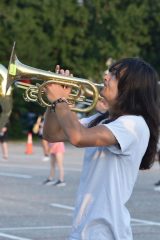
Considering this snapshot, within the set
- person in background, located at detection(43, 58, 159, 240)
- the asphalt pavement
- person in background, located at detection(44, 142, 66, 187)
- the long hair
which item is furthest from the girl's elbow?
person in background, located at detection(44, 142, 66, 187)

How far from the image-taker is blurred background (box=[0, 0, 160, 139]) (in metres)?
37.5

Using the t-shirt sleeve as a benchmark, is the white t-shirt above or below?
below

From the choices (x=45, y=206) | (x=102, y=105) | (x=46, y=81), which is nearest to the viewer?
(x=46, y=81)

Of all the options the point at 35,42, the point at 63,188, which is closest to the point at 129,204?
the point at 63,188

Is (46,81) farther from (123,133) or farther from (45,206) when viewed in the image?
(45,206)

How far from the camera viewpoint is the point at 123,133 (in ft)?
13.1

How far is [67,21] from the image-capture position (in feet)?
131

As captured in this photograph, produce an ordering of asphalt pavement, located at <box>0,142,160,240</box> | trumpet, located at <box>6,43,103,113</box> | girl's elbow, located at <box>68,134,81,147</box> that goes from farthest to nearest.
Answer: asphalt pavement, located at <box>0,142,160,240</box> → trumpet, located at <box>6,43,103,113</box> → girl's elbow, located at <box>68,134,81,147</box>

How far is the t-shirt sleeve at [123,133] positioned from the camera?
4.00 m

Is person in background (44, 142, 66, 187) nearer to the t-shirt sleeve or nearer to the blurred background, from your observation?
the t-shirt sleeve

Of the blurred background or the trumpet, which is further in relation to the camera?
the blurred background

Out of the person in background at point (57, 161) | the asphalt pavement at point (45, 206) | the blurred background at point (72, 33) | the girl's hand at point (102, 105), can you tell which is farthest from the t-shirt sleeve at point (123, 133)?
the blurred background at point (72, 33)

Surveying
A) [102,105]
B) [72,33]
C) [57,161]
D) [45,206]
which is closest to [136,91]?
[102,105]

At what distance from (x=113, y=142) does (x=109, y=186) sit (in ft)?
0.70
